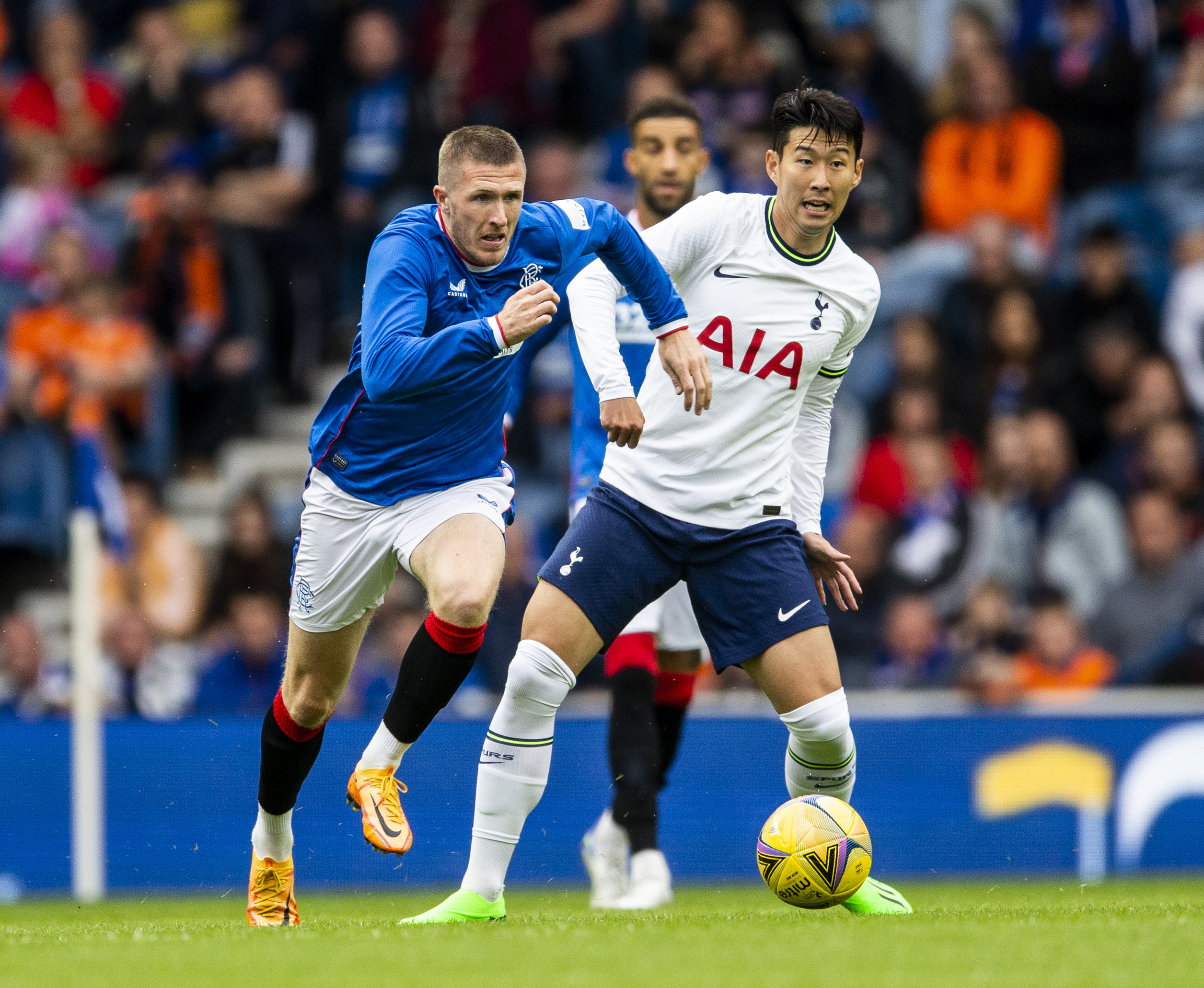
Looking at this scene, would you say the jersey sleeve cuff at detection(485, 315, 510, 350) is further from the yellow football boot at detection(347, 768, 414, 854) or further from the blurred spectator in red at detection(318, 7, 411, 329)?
the blurred spectator in red at detection(318, 7, 411, 329)

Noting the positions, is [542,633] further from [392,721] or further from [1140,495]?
[1140,495]

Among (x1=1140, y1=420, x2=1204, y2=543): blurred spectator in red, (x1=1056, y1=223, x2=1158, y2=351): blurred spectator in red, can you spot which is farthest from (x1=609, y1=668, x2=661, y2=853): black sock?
(x1=1056, y1=223, x2=1158, y2=351): blurred spectator in red

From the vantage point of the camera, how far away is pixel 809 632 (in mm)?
6117

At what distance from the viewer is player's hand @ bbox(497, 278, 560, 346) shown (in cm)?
550

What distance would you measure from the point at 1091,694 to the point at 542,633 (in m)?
4.93

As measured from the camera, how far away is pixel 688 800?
1005 centimetres

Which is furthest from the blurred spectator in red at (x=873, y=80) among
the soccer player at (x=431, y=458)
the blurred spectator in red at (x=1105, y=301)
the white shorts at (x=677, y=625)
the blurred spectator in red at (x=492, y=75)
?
the soccer player at (x=431, y=458)

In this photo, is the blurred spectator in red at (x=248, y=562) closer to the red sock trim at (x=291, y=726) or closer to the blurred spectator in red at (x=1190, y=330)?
the red sock trim at (x=291, y=726)

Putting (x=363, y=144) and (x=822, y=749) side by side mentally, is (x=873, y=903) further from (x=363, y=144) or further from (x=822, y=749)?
(x=363, y=144)

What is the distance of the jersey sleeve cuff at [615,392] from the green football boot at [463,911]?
65.8 inches

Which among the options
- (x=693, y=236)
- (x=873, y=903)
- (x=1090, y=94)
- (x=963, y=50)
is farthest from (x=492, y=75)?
(x=873, y=903)

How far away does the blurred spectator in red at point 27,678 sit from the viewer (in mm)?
10508

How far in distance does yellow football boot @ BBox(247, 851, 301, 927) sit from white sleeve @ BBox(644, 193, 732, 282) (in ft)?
8.66

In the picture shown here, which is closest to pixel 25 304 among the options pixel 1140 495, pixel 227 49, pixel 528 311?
pixel 227 49
